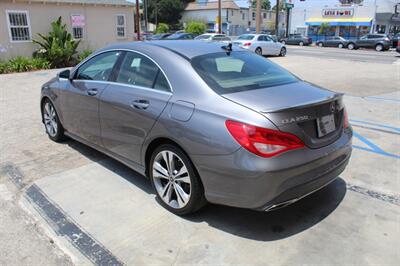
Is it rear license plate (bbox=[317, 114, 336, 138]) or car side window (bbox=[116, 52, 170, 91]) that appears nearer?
rear license plate (bbox=[317, 114, 336, 138])

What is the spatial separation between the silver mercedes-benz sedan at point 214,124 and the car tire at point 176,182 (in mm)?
10

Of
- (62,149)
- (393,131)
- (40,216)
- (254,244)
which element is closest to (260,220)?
(254,244)

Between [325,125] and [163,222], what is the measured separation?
176 cm

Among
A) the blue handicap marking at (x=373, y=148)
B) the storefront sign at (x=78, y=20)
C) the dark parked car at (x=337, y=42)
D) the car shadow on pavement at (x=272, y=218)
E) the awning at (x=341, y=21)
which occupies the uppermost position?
the awning at (x=341, y=21)

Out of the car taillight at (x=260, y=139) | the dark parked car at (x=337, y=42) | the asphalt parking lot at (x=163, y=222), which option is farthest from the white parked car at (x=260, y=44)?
the car taillight at (x=260, y=139)

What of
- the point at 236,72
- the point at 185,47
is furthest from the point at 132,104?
the point at 236,72

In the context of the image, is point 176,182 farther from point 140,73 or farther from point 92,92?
point 92,92

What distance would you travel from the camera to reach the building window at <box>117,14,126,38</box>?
70.1 feet

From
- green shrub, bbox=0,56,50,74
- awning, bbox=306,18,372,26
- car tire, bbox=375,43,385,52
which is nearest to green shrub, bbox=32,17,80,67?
green shrub, bbox=0,56,50,74

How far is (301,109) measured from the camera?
3.05 meters

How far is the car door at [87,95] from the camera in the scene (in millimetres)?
4426

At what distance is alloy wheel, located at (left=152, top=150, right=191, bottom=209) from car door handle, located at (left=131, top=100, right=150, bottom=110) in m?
0.50

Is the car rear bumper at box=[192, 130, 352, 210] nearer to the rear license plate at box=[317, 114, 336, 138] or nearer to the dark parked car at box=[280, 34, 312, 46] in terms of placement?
the rear license plate at box=[317, 114, 336, 138]

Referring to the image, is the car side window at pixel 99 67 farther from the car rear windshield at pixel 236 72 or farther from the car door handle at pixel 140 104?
the car rear windshield at pixel 236 72
